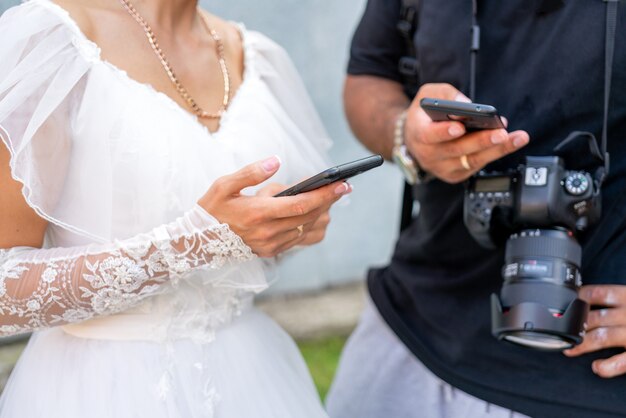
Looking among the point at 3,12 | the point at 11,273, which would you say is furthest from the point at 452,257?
the point at 3,12

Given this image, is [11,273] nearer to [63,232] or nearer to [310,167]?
[63,232]

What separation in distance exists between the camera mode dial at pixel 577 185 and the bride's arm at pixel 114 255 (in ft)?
1.40

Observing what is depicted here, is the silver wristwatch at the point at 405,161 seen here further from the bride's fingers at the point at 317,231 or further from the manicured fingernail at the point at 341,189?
the manicured fingernail at the point at 341,189

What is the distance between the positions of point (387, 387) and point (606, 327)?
1.87 feet

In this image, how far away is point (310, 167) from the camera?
5.90ft

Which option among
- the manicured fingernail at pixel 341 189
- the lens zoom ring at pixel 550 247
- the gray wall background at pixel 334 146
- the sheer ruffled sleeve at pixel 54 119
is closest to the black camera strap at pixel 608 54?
the lens zoom ring at pixel 550 247

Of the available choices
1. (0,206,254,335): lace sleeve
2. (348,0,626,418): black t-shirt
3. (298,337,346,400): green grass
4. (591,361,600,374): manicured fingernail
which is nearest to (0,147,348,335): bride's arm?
(0,206,254,335): lace sleeve

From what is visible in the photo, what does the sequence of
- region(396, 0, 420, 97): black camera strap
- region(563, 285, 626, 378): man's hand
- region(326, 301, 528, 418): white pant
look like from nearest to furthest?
1. region(563, 285, 626, 378): man's hand
2. region(326, 301, 528, 418): white pant
3. region(396, 0, 420, 97): black camera strap

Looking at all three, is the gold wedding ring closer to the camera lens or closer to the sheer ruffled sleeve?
the camera lens

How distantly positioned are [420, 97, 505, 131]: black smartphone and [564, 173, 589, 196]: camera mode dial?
0.51ft

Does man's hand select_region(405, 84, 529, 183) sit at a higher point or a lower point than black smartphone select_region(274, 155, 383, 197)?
higher

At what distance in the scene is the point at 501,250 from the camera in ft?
5.55

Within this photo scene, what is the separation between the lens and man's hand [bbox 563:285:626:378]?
1.51 m

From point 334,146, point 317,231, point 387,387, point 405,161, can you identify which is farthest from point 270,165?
point 334,146
